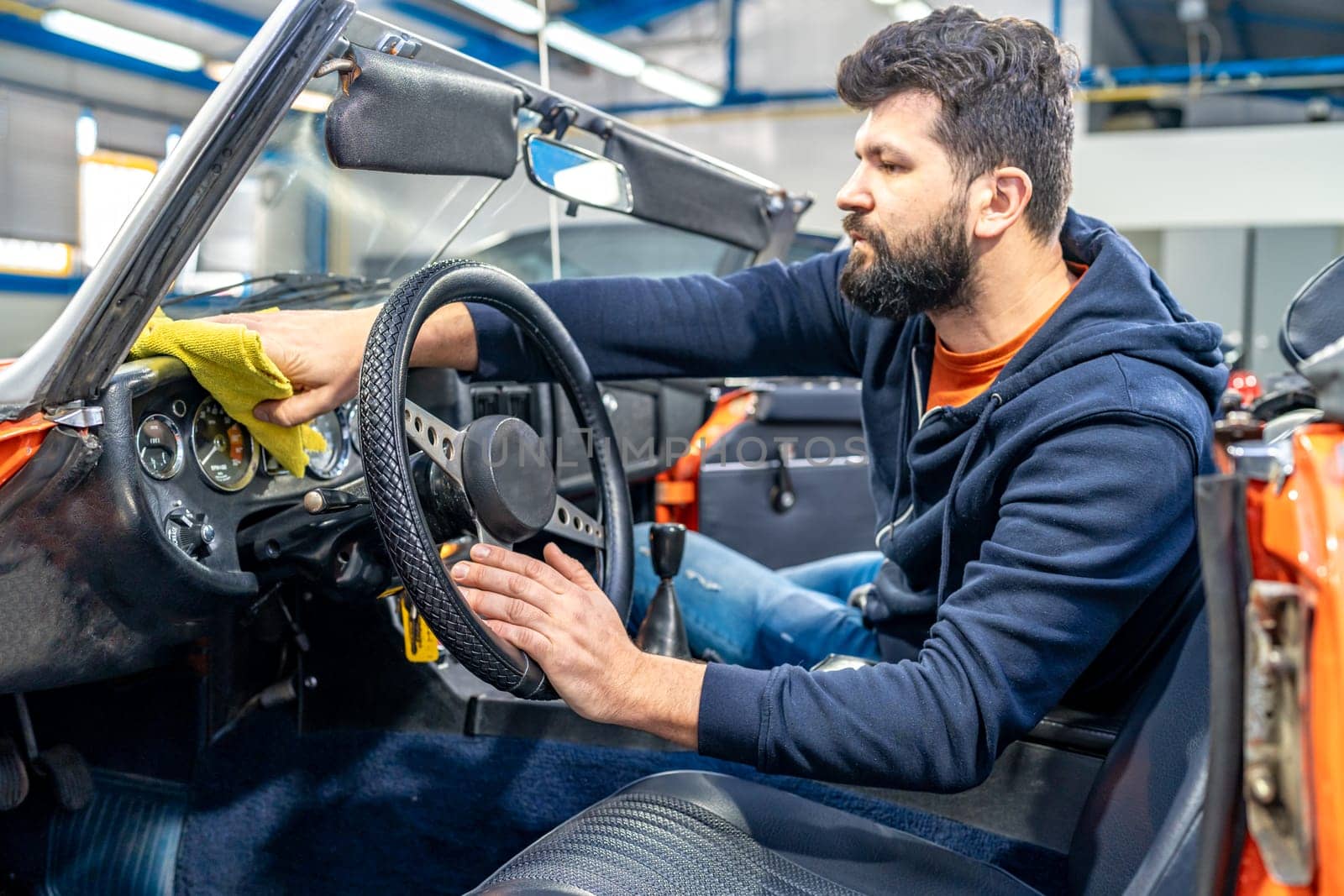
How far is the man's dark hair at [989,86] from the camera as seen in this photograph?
4.70 ft

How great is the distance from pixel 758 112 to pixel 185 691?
858cm

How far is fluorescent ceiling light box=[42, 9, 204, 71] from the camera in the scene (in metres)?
5.87

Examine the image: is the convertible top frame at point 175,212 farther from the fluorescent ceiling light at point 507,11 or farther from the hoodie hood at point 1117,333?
the fluorescent ceiling light at point 507,11

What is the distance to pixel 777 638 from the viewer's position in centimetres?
185

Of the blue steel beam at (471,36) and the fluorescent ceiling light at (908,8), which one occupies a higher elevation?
the fluorescent ceiling light at (908,8)

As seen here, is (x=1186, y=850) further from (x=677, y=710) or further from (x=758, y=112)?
(x=758, y=112)

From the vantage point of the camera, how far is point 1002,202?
1462 millimetres

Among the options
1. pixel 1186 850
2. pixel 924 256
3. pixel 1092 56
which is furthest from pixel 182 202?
pixel 1092 56

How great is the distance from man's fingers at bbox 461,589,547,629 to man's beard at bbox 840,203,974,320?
646 mm

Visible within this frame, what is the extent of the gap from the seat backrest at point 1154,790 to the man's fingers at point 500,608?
1.86ft

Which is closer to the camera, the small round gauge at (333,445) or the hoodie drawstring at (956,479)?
the hoodie drawstring at (956,479)

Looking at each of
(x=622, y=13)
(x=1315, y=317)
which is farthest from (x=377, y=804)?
(x=622, y=13)

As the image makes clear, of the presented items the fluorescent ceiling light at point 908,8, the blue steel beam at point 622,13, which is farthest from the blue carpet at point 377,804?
the blue steel beam at point 622,13

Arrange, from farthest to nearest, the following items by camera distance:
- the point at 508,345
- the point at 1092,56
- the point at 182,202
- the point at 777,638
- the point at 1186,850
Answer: the point at 1092,56, the point at 777,638, the point at 508,345, the point at 182,202, the point at 1186,850
